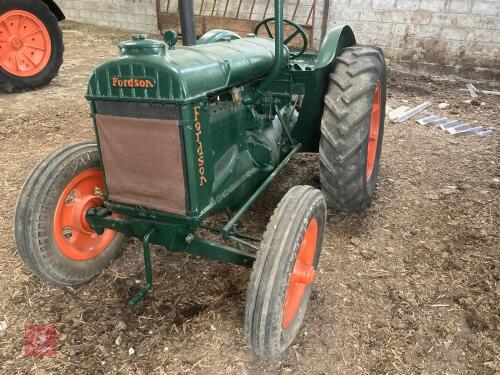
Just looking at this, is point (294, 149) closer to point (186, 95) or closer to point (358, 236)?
point (358, 236)

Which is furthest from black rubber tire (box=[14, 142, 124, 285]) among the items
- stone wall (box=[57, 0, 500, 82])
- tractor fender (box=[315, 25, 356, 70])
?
stone wall (box=[57, 0, 500, 82])

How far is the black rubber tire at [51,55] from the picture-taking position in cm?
551

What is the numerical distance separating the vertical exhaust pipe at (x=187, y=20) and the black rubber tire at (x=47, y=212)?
169cm

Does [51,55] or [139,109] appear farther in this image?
[51,55]

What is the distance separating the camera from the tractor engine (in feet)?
5.74

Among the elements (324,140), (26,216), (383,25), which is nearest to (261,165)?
(324,140)

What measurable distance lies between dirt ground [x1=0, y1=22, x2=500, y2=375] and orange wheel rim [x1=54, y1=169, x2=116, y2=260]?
0.21 meters

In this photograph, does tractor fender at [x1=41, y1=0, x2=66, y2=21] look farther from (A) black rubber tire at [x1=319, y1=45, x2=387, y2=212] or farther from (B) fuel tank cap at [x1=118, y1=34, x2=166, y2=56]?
(B) fuel tank cap at [x1=118, y1=34, x2=166, y2=56]

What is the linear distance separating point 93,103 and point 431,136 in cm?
395

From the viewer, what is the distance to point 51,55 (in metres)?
5.98

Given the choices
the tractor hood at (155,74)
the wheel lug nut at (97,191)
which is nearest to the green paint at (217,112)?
the tractor hood at (155,74)

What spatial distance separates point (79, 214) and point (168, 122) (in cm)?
89

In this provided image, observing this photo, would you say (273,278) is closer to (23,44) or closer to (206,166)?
(206,166)
